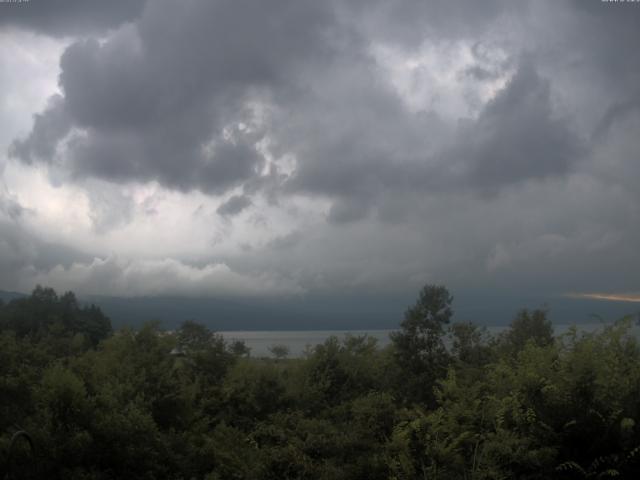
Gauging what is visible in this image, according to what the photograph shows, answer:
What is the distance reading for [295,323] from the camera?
15138cm

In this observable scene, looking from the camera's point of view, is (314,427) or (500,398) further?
(314,427)

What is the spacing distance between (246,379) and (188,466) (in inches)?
312

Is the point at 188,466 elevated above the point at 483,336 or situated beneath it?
situated beneath

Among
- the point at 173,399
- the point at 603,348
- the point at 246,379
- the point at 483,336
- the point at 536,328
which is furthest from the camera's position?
the point at 536,328

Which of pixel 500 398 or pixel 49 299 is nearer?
pixel 500 398

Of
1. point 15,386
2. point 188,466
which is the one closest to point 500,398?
point 188,466

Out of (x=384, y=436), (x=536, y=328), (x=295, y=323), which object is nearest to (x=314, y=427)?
(x=384, y=436)

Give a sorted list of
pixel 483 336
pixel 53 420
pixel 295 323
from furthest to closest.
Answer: pixel 295 323 → pixel 483 336 → pixel 53 420

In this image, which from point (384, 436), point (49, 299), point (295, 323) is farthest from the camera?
point (295, 323)

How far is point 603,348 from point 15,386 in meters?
11.6

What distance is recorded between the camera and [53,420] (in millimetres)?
10477

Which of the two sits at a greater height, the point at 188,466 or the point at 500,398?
the point at 500,398

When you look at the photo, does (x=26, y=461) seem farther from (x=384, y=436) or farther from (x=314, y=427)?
(x=384, y=436)

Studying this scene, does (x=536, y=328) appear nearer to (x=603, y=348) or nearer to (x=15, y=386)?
(x=603, y=348)
